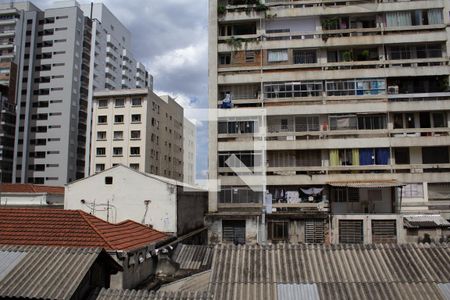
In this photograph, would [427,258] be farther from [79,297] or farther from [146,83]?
[146,83]

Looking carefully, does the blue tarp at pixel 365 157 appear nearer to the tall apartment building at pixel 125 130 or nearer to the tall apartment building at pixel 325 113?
the tall apartment building at pixel 325 113

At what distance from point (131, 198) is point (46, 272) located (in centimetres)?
2009

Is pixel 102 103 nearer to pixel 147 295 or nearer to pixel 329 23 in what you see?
pixel 329 23

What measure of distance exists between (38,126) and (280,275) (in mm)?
71214

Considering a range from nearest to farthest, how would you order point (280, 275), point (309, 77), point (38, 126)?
point (280, 275), point (309, 77), point (38, 126)

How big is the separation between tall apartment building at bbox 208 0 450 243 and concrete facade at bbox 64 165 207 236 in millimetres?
4109

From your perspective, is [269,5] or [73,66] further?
[73,66]

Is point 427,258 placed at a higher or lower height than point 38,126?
lower

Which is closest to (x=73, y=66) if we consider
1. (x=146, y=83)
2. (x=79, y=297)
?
(x=146, y=83)

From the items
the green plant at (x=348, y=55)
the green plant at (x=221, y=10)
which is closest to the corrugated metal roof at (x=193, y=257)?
the green plant at (x=348, y=55)

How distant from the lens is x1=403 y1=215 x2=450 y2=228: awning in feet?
105

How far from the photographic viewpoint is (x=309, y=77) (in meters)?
36.4

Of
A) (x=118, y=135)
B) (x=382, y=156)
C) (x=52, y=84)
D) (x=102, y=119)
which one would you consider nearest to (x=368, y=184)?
(x=382, y=156)

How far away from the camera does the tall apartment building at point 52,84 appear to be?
71.6 meters
